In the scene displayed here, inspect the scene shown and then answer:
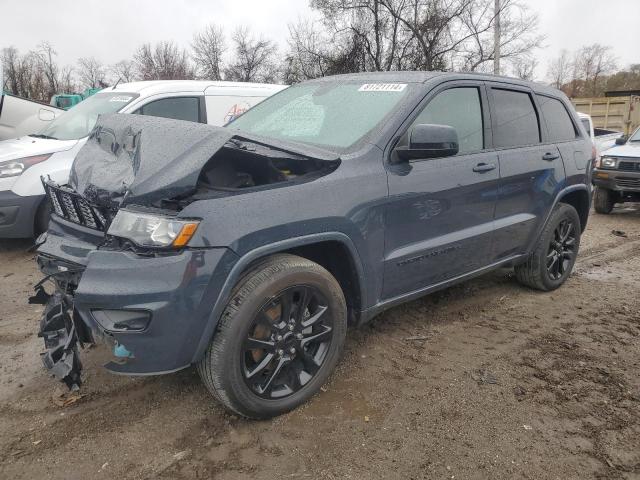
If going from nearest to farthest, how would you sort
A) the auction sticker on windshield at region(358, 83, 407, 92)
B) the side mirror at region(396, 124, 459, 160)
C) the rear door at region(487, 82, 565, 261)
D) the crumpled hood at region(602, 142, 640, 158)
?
1. the side mirror at region(396, 124, 459, 160)
2. the auction sticker on windshield at region(358, 83, 407, 92)
3. the rear door at region(487, 82, 565, 261)
4. the crumpled hood at region(602, 142, 640, 158)

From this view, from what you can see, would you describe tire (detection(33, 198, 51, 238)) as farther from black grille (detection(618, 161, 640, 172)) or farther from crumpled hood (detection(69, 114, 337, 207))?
black grille (detection(618, 161, 640, 172))

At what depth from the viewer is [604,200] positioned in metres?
8.69

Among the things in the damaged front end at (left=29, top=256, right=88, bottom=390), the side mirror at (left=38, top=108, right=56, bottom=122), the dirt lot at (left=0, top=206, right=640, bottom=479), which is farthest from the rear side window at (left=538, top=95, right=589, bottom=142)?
the side mirror at (left=38, top=108, right=56, bottom=122)

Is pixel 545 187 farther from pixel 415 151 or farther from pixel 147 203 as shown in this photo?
pixel 147 203

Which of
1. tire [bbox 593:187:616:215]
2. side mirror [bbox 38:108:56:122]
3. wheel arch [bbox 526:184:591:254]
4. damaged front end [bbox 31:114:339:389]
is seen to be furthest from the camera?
tire [bbox 593:187:616:215]

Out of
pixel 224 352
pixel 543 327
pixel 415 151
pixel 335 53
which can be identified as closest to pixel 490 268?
pixel 543 327

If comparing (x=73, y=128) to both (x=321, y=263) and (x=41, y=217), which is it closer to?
(x=41, y=217)

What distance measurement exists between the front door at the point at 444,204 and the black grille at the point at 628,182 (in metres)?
5.93

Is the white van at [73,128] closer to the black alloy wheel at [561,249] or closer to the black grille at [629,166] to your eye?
the black alloy wheel at [561,249]

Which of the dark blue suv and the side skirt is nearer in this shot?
the dark blue suv

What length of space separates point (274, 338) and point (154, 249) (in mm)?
754

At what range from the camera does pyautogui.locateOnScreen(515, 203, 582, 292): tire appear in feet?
14.2

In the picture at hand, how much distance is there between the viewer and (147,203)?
89.1 inches

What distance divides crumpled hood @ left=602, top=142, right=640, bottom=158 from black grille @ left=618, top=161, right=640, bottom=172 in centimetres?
14
